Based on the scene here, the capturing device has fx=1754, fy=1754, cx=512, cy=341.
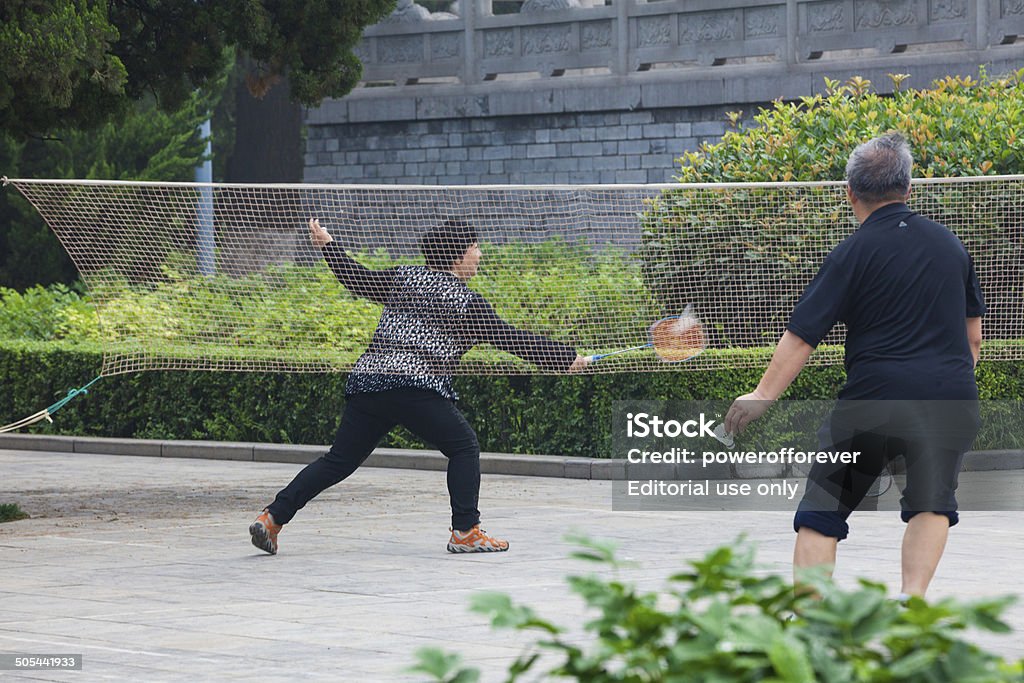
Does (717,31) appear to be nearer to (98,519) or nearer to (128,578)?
(98,519)

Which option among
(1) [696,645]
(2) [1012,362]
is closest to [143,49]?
(2) [1012,362]

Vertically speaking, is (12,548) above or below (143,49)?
Result: below

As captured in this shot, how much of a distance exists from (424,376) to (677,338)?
3.61 metres

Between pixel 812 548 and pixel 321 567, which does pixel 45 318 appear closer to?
pixel 321 567

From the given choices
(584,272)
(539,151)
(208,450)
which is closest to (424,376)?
(584,272)

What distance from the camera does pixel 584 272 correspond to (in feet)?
42.9

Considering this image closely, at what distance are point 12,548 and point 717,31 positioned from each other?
50.0 ft

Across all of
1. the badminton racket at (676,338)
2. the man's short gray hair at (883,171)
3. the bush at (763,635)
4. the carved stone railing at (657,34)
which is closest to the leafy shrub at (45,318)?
the badminton racket at (676,338)

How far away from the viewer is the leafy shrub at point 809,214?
1320 cm

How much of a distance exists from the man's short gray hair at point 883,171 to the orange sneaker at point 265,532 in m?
4.27

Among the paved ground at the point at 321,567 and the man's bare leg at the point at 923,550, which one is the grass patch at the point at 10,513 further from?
the man's bare leg at the point at 923,550

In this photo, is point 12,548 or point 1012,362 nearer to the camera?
point 12,548

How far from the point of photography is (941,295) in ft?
19.0

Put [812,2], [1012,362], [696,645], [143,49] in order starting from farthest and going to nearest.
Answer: [812,2]
[1012,362]
[143,49]
[696,645]
